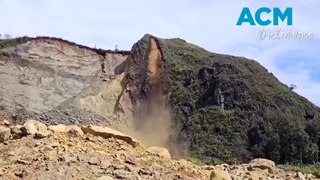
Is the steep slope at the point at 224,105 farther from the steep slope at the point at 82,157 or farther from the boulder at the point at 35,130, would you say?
the boulder at the point at 35,130

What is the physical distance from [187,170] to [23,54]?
31008 millimetres

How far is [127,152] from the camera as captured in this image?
8.62m

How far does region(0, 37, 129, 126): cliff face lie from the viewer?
3372cm

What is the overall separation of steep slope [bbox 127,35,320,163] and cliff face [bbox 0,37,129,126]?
2.34 m

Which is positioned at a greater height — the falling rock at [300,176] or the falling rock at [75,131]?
the falling rock at [75,131]

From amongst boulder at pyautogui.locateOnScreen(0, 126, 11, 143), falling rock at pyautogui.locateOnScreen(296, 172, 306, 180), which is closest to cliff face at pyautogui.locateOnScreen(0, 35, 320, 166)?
falling rock at pyautogui.locateOnScreen(296, 172, 306, 180)

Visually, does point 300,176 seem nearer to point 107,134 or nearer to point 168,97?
point 107,134

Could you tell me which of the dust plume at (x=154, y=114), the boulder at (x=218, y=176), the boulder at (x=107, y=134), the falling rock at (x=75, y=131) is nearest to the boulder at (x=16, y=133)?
the falling rock at (x=75, y=131)

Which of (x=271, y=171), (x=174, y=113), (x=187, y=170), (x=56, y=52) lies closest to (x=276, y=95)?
(x=174, y=113)

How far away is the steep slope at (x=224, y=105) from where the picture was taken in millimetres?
26781

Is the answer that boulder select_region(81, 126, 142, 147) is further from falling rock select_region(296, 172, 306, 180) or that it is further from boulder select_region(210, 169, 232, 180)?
falling rock select_region(296, 172, 306, 180)

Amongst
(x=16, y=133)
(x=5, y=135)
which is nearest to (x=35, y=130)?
(x=16, y=133)

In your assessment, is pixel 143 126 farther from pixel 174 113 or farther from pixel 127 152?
pixel 127 152

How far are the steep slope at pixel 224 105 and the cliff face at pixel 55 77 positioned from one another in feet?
7.69
